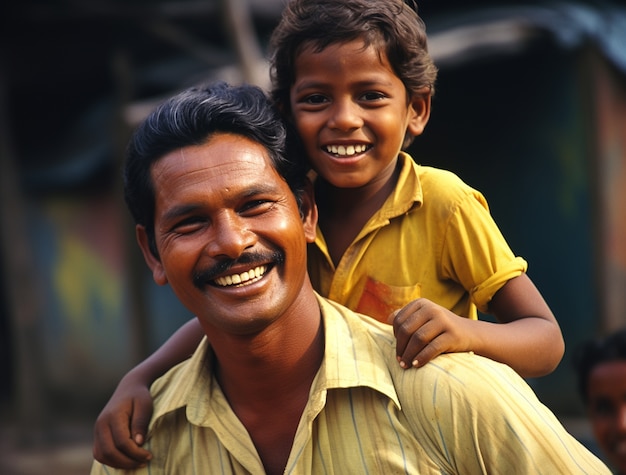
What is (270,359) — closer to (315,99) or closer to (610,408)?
(315,99)

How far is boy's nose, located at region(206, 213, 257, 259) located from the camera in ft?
8.20

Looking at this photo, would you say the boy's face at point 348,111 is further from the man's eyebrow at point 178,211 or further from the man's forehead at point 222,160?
the man's eyebrow at point 178,211

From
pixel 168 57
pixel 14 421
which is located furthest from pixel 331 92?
pixel 14 421

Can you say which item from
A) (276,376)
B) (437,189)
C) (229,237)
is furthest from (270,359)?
(437,189)

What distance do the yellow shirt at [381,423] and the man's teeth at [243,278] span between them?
24cm

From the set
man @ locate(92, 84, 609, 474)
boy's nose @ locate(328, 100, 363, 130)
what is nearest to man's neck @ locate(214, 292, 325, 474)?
man @ locate(92, 84, 609, 474)

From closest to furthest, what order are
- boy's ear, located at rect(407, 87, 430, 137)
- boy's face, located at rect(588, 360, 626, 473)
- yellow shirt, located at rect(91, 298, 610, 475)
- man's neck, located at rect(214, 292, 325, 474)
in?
1. yellow shirt, located at rect(91, 298, 610, 475)
2. man's neck, located at rect(214, 292, 325, 474)
3. boy's ear, located at rect(407, 87, 430, 137)
4. boy's face, located at rect(588, 360, 626, 473)

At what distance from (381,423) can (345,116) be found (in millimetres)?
891

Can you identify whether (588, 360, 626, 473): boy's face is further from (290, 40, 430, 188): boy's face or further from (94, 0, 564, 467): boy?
(290, 40, 430, 188): boy's face

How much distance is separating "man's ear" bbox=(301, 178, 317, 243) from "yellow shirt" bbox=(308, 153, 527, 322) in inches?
3.4

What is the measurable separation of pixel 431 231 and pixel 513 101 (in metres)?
5.82

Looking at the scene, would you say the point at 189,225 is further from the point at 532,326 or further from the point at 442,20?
the point at 442,20

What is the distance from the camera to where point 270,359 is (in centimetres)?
263

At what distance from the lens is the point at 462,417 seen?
7.57ft
